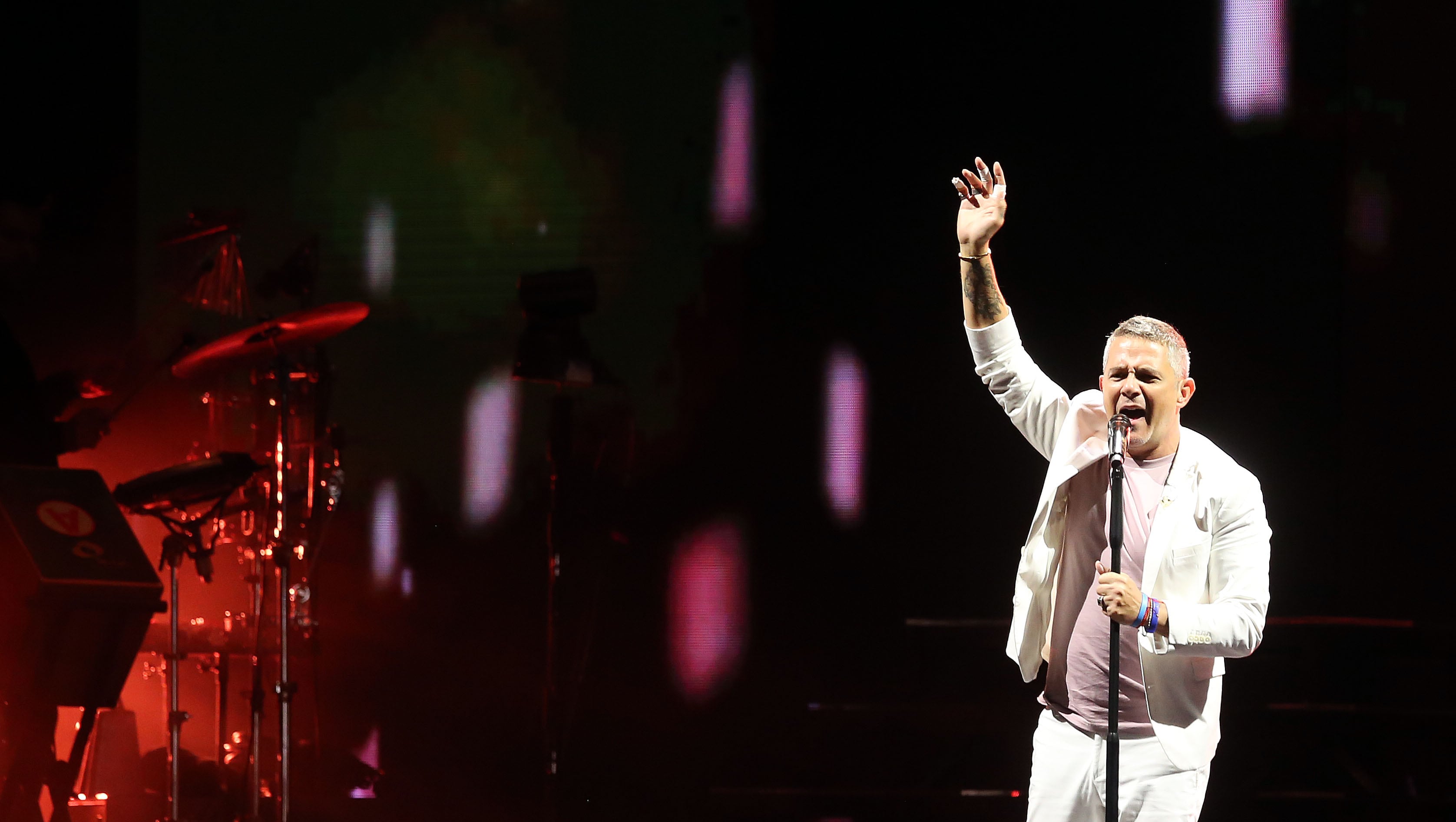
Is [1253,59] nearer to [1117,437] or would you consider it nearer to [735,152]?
[735,152]

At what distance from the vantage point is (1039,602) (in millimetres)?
2584

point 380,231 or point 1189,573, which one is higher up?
point 380,231

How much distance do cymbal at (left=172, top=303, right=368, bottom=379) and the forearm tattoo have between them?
1973mm

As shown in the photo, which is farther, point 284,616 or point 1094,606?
point 284,616

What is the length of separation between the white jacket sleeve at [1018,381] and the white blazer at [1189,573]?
12 centimetres

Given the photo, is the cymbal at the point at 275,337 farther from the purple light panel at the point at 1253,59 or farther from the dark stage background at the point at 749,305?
→ the purple light panel at the point at 1253,59

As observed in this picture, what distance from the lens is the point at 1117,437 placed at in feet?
7.38

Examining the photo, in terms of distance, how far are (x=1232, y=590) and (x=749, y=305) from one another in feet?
10.1

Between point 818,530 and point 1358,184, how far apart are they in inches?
102

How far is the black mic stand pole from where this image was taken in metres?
2.16

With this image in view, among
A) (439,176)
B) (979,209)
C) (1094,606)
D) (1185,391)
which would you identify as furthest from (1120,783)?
(439,176)

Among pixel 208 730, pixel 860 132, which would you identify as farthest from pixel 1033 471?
pixel 208 730

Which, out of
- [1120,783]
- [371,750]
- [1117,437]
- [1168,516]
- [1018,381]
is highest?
[1018,381]

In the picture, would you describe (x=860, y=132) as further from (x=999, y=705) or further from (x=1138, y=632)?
(x=1138, y=632)
